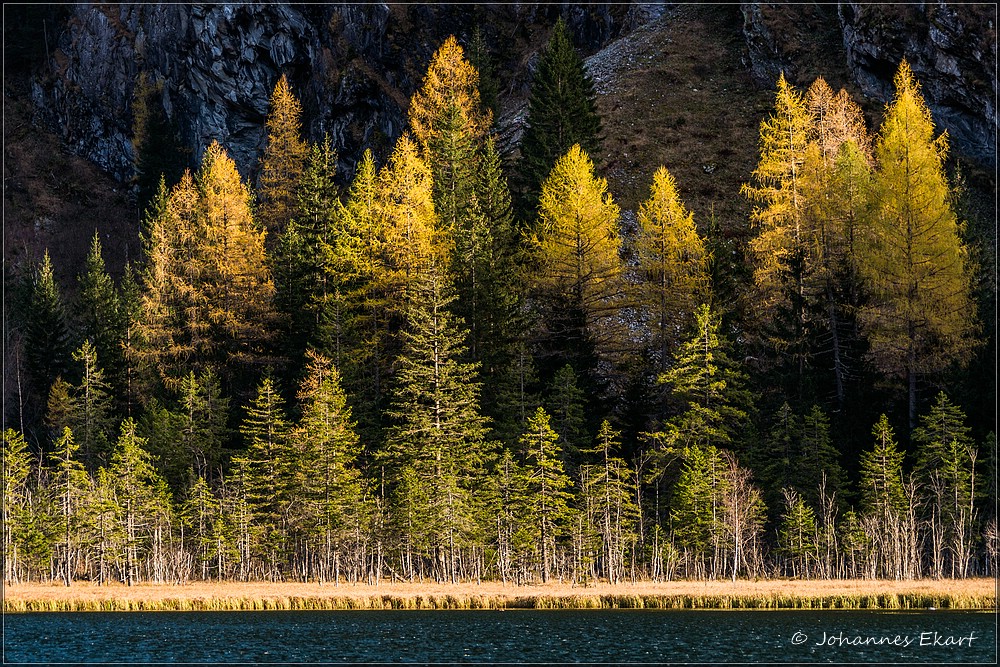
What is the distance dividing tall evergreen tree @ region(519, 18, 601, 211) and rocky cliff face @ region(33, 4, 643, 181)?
1045 inches

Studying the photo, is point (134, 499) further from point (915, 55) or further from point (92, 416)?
point (915, 55)

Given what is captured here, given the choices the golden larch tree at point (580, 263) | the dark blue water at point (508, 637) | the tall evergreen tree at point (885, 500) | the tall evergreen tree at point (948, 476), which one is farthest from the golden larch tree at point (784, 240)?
the dark blue water at point (508, 637)

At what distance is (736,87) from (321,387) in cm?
5155

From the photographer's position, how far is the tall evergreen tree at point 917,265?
4903cm

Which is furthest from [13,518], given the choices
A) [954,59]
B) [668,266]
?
[954,59]

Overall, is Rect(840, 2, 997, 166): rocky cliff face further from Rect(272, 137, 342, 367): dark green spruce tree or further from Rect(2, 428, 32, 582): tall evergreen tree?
Rect(2, 428, 32, 582): tall evergreen tree

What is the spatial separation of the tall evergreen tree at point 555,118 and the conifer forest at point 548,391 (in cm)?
376

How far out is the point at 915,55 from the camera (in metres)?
73.8

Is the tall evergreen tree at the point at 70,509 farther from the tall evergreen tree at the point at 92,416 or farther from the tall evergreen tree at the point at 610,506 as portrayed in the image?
the tall evergreen tree at the point at 610,506

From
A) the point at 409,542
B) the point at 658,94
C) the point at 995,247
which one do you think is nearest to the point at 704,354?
the point at 409,542

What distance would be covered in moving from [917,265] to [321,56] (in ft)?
223

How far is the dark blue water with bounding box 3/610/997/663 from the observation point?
29.3 meters

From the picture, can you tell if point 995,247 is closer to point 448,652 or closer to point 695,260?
point 695,260

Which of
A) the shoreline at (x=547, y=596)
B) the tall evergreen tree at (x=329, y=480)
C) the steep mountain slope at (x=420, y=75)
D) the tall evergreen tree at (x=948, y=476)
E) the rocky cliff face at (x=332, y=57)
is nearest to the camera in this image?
the shoreline at (x=547, y=596)
